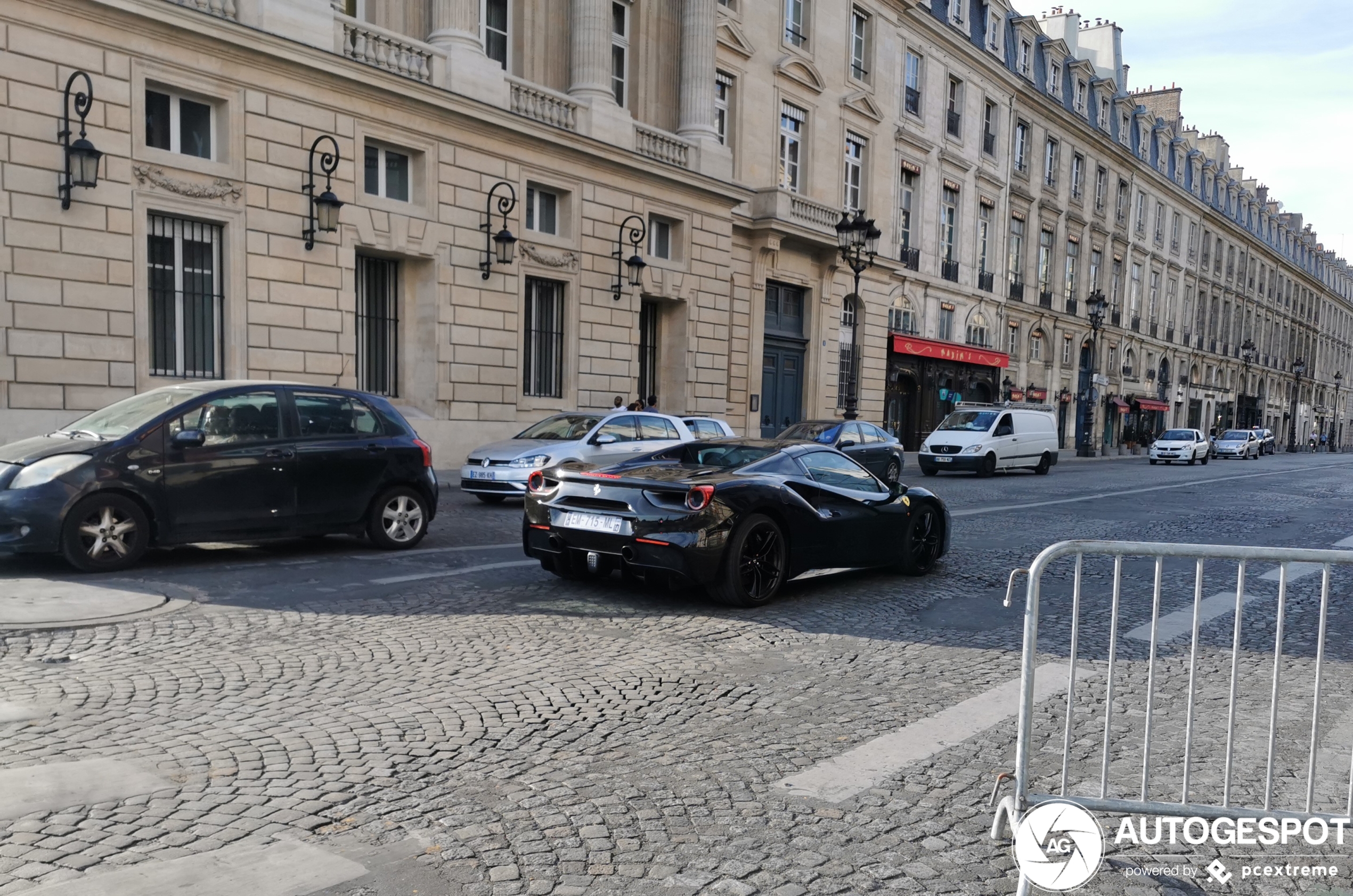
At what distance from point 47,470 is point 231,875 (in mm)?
5944

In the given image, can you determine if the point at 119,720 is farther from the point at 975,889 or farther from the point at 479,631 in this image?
the point at 975,889

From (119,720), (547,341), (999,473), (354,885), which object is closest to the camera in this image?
(354,885)

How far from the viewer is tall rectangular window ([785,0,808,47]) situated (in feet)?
99.4

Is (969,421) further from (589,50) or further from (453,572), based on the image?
(453,572)

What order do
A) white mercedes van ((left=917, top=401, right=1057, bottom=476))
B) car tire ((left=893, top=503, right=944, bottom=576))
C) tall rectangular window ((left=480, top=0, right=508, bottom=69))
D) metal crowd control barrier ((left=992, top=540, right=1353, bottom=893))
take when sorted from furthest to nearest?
white mercedes van ((left=917, top=401, right=1057, bottom=476)) → tall rectangular window ((left=480, top=0, right=508, bottom=69)) → car tire ((left=893, top=503, right=944, bottom=576)) → metal crowd control barrier ((left=992, top=540, right=1353, bottom=893))

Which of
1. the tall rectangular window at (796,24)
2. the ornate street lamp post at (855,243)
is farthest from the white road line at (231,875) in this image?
the tall rectangular window at (796,24)

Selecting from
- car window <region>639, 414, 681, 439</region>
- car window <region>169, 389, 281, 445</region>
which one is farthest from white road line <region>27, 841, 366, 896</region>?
car window <region>639, 414, 681, 439</region>

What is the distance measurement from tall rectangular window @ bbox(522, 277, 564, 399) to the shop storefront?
→ 15917 millimetres

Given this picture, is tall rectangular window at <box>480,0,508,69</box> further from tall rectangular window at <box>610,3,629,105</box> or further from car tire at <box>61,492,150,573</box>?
car tire at <box>61,492,150,573</box>

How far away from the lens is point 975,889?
10.4 feet

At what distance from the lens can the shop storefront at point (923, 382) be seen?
1431 inches

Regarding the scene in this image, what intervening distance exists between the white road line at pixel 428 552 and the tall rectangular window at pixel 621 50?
17.7m

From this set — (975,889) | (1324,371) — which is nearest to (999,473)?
(975,889)

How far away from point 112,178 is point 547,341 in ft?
31.9
